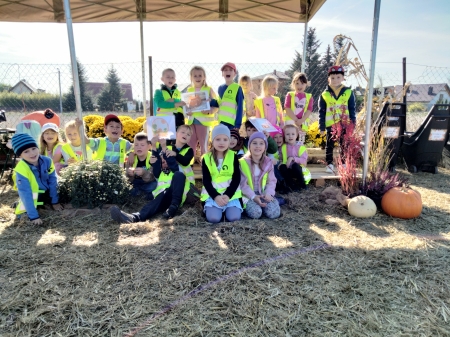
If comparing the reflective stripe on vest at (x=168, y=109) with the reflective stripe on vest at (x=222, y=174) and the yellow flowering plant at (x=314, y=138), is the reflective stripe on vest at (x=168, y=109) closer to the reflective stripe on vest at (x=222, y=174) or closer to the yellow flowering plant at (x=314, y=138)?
the reflective stripe on vest at (x=222, y=174)

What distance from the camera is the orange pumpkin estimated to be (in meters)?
3.70

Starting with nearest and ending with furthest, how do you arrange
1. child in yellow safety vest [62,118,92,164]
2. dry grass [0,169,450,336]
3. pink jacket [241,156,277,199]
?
dry grass [0,169,450,336]
pink jacket [241,156,277,199]
child in yellow safety vest [62,118,92,164]

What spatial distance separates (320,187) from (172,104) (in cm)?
270

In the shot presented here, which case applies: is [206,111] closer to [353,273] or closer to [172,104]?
[172,104]

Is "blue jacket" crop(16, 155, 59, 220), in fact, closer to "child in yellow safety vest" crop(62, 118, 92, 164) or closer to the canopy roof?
"child in yellow safety vest" crop(62, 118, 92, 164)

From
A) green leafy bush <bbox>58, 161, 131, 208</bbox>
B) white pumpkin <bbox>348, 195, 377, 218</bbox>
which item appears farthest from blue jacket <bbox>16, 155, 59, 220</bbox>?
white pumpkin <bbox>348, 195, 377, 218</bbox>

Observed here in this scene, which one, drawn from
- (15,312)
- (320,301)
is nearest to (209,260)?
(320,301)

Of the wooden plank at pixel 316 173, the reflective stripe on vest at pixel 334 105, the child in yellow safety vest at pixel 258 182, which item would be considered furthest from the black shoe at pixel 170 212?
the reflective stripe on vest at pixel 334 105

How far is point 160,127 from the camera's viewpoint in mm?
3994

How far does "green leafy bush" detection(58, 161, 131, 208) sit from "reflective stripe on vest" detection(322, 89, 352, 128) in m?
3.51

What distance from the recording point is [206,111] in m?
4.84

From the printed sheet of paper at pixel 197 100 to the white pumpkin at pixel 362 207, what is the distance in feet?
7.94

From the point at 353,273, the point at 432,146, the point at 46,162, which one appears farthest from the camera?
the point at 432,146

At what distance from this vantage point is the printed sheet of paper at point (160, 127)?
3969 mm
